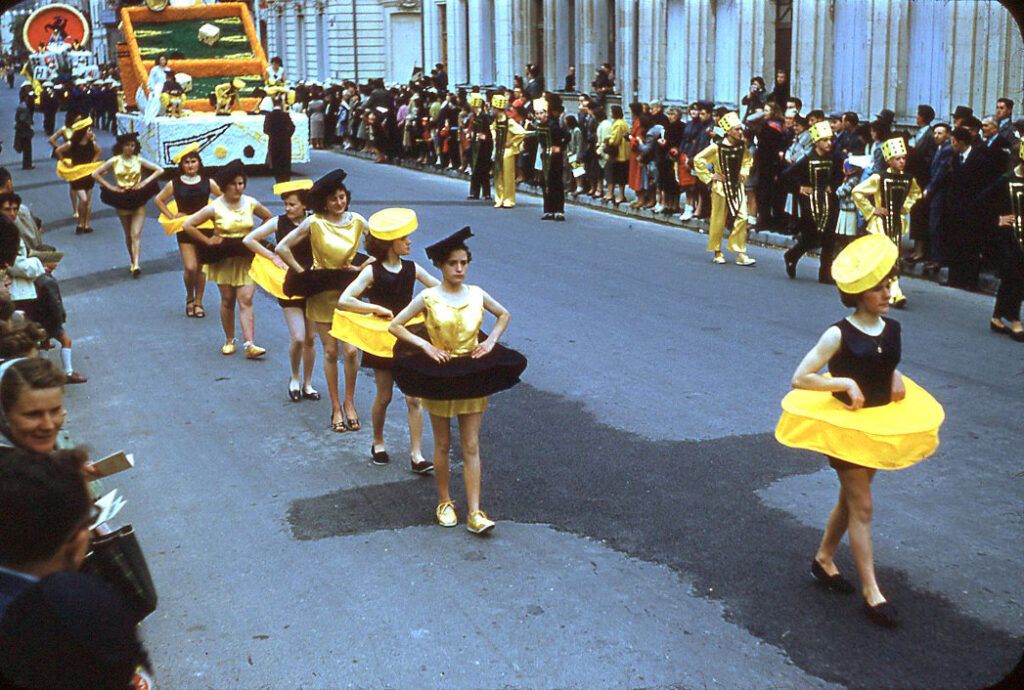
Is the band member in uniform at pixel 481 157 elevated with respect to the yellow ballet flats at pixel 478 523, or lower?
elevated

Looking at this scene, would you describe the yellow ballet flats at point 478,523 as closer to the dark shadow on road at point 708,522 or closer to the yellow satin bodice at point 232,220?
the dark shadow on road at point 708,522

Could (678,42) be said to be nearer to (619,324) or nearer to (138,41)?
(138,41)

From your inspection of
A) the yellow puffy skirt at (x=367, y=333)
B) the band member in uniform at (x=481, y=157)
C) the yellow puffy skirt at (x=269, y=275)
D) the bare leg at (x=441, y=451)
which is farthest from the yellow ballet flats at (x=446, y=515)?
the band member in uniform at (x=481, y=157)

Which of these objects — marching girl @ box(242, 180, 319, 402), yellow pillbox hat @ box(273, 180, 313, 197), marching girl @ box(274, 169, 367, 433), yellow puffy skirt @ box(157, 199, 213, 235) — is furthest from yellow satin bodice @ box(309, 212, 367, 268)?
yellow puffy skirt @ box(157, 199, 213, 235)

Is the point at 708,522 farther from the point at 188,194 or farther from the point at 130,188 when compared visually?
the point at 130,188

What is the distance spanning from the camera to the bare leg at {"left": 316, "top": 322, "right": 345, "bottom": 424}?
885 centimetres

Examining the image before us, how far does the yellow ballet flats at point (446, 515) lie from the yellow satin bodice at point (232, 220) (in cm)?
487

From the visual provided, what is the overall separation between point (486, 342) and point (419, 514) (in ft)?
3.63

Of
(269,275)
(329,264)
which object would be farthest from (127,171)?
(329,264)

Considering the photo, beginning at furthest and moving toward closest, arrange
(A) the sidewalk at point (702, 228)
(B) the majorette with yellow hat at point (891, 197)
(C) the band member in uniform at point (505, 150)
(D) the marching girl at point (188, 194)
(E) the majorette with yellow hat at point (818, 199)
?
(C) the band member in uniform at point (505, 150), (E) the majorette with yellow hat at point (818, 199), (A) the sidewalk at point (702, 228), (B) the majorette with yellow hat at point (891, 197), (D) the marching girl at point (188, 194)

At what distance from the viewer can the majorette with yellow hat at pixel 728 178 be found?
16016mm

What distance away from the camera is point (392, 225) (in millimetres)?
7609

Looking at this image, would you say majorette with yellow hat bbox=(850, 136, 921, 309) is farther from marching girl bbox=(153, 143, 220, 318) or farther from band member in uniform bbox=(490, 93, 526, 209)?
band member in uniform bbox=(490, 93, 526, 209)

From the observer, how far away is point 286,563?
6.39 m
